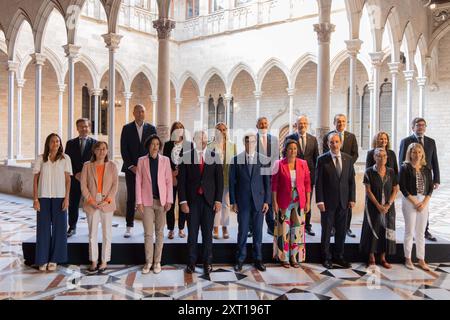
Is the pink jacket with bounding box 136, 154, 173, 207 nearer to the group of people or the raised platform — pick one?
the group of people

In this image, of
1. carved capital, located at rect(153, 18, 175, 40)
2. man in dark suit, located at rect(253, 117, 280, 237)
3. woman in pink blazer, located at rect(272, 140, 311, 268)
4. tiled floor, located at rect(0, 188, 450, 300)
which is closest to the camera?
tiled floor, located at rect(0, 188, 450, 300)

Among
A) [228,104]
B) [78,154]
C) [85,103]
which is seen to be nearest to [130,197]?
[78,154]

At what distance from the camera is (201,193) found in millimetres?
4230

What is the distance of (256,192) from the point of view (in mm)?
4344

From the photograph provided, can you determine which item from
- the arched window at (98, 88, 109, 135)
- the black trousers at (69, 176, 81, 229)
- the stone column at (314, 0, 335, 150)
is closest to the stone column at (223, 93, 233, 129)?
the arched window at (98, 88, 109, 135)

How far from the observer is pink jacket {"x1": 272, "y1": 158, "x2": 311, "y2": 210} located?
14.4 ft

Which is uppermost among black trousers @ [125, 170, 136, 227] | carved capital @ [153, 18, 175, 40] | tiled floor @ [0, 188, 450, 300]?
carved capital @ [153, 18, 175, 40]

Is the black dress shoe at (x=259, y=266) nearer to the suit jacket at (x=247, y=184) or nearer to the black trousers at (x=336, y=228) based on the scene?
the suit jacket at (x=247, y=184)

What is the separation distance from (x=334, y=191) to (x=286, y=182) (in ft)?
1.91

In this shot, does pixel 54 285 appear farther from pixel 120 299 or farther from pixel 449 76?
pixel 449 76

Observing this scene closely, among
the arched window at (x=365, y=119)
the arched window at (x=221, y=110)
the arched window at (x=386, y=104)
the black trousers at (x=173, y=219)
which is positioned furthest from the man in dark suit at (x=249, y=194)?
the arched window at (x=221, y=110)

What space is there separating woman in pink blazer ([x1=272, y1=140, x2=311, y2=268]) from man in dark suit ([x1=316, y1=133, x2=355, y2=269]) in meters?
0.20

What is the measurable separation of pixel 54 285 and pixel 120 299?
0.85 m

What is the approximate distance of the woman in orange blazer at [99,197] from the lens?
427 cm
